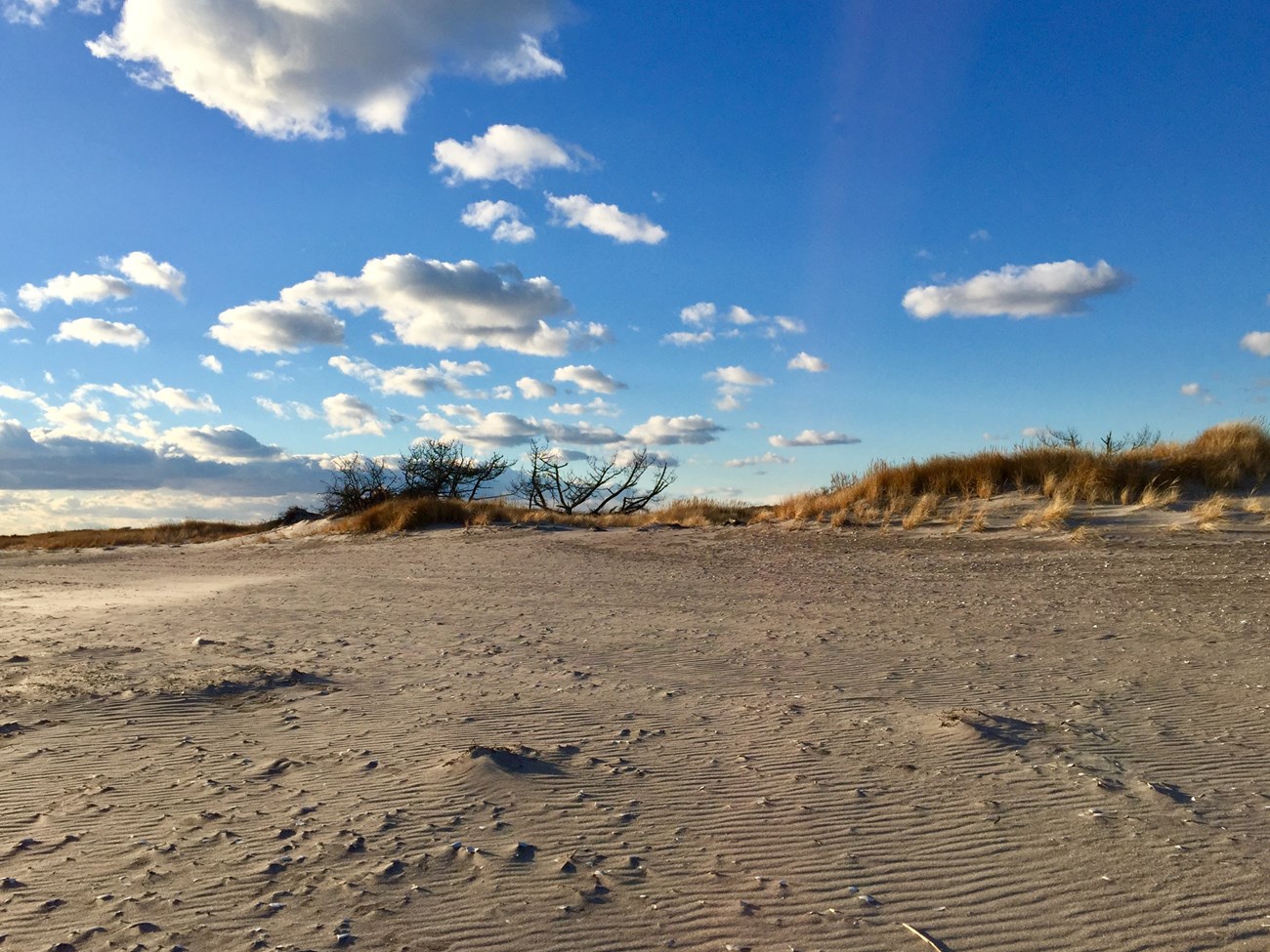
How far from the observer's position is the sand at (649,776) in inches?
131

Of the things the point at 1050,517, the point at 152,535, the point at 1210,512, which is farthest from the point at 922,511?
the point at 152,535

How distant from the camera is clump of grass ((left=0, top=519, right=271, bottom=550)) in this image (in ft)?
88.9

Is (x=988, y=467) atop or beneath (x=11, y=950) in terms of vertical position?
atop

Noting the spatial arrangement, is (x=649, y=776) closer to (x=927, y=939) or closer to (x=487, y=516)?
(x=927, y=939)

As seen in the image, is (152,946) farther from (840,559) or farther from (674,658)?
(840,559)

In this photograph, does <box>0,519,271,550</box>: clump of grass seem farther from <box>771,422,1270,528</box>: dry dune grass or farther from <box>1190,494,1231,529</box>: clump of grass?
<box>1190,494,1231,529</box>: clump of grass

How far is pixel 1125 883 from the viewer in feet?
11.8

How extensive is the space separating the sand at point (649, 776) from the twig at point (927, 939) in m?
0.01

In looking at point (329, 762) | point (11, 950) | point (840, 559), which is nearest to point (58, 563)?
point (840, 559)

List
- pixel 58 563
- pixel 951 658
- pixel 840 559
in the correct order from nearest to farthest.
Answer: pixel 951 658
pixel 840 559
pixel 58 563

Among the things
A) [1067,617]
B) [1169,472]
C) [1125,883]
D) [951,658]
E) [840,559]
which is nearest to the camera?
[1125,883]

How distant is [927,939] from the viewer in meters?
3.19

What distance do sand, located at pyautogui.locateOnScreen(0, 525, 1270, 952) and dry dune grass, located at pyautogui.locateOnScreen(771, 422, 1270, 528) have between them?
5756 millimetres

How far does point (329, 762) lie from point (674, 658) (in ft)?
11.4
